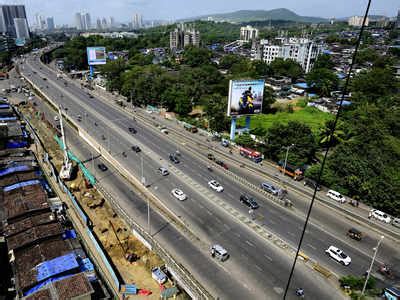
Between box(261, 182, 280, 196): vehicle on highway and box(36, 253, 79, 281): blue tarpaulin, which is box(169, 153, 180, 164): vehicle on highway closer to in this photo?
box(261, 182, 280, 196): vehicle on highway

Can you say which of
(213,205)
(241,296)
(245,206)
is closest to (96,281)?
(241,296)

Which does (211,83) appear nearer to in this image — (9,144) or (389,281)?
(9,144)

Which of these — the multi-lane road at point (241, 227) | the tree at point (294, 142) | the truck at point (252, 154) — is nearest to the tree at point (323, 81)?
the tree at point (294, 142)

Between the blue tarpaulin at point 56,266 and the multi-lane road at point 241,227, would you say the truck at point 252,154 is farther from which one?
the blue tarpaulin at point 56,266

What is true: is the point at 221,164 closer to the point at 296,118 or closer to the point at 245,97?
the point at 245,97

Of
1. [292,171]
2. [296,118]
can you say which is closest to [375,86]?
[296,118]
